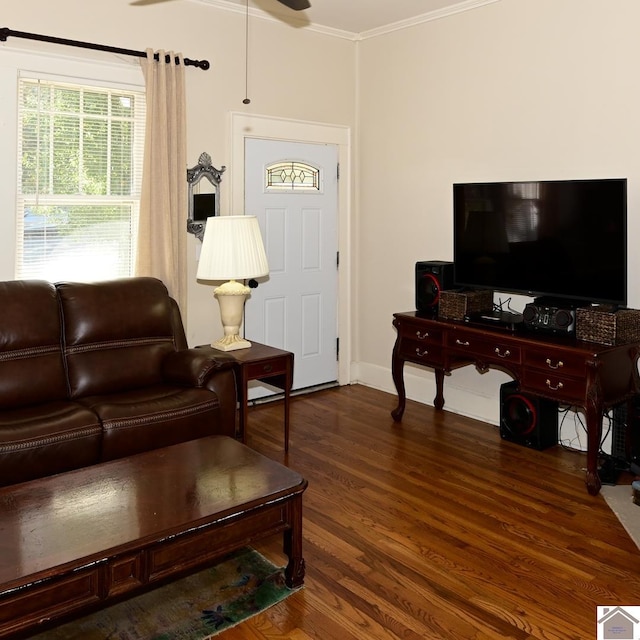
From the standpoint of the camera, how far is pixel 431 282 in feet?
15.1

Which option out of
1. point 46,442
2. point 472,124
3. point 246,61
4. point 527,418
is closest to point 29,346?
point 46,442

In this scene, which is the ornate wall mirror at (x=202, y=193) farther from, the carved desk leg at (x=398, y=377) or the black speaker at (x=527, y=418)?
the black speaker at (x=527, y=418)

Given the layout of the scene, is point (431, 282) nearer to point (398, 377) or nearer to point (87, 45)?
point (398, 377)

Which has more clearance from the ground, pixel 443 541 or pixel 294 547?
pixel 294 547

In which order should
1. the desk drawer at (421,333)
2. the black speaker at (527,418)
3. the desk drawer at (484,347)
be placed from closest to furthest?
the desk drawer at (484,347) < the black speaker at (527,418) < the desk drawer at (421,333)

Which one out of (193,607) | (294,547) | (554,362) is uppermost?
(554,362)

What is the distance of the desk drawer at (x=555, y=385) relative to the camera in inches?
137

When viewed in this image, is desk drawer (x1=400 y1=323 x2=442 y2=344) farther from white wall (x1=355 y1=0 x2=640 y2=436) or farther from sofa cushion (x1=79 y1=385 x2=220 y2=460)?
sofa cushion (x1=79 y1=385 x2=220 y2=460)

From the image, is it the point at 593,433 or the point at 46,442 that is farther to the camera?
the point at 593,433

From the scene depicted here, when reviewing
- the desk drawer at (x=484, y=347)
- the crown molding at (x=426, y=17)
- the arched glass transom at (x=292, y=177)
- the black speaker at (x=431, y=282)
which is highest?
the crown molding at (x=426, y=17)

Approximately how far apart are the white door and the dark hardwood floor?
946 mm

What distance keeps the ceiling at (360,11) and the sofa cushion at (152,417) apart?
282 cm

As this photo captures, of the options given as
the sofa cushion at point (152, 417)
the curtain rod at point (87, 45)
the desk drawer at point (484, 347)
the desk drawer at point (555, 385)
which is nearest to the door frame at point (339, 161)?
the curtain rod at point (87, 45)

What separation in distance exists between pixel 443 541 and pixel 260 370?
157 cm
